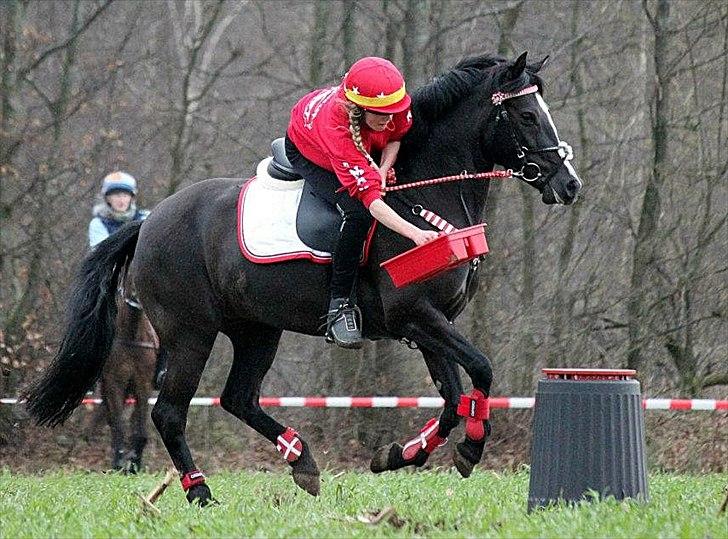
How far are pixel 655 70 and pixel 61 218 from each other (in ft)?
25.3

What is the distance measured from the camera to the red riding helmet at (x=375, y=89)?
7426mm

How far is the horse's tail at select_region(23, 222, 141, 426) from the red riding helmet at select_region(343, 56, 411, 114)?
263 centimetres

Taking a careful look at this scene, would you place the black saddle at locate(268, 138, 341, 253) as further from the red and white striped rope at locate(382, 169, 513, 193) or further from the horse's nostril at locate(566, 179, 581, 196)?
the horse's nostril at locate(566, 179, 581, 196)

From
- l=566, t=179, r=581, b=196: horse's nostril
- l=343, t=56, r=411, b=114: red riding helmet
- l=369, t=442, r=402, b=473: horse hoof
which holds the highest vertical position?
l=343, t=56, r=411, b=114: red riding helmet

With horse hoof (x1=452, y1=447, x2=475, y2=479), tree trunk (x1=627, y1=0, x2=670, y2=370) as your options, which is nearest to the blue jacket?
horse hoof (x1=452, y1=447, x2=475, y2=479)

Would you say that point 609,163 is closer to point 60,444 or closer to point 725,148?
point 725,148

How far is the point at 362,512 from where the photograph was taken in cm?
638

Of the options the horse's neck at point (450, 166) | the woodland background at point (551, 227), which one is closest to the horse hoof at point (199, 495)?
the horse's neck at point (450, 166)

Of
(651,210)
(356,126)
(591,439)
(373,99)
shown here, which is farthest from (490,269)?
(591,439)

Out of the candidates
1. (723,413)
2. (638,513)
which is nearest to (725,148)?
(723,413)

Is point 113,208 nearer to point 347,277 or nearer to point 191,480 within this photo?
point 191,480

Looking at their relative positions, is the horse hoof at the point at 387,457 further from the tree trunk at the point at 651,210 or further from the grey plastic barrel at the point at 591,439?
the tree trunk at the point at 651,210

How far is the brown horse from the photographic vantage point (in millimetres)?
12484

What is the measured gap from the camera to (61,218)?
17094mm
